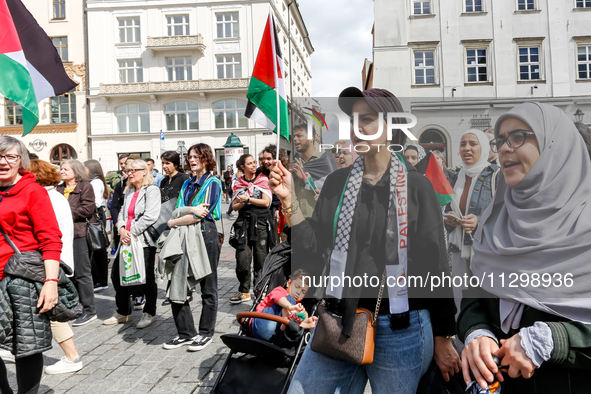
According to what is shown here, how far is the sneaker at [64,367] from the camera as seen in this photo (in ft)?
12.9

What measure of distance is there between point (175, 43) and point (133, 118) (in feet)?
22.1

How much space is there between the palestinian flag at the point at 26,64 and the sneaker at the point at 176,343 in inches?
93.8

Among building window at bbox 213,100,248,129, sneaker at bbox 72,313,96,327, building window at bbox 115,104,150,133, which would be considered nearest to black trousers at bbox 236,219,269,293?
sneaker at bbox 72,313,96,327

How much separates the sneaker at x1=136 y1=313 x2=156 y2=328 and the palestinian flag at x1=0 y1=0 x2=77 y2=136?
2.40 metres

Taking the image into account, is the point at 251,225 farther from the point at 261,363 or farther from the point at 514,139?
the point at 514,139

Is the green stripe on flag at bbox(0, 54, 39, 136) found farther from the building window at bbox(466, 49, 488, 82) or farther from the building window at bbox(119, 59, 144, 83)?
the building window at bbox(119, 59, 144, 83)

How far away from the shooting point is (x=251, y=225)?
5.97 metres

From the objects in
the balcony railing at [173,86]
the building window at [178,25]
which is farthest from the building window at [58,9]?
the building window at [178,25]

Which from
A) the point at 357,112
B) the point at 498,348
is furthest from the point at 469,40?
the point at 498,348

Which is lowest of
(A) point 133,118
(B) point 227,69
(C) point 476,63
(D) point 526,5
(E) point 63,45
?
(C) point 476,63

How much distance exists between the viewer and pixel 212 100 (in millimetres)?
34344

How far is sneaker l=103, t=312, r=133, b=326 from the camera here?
531cm

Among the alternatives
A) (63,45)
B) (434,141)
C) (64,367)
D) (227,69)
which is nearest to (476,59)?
(434,141)

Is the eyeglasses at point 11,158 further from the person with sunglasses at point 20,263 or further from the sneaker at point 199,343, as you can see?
the sneaker at point 199,343
